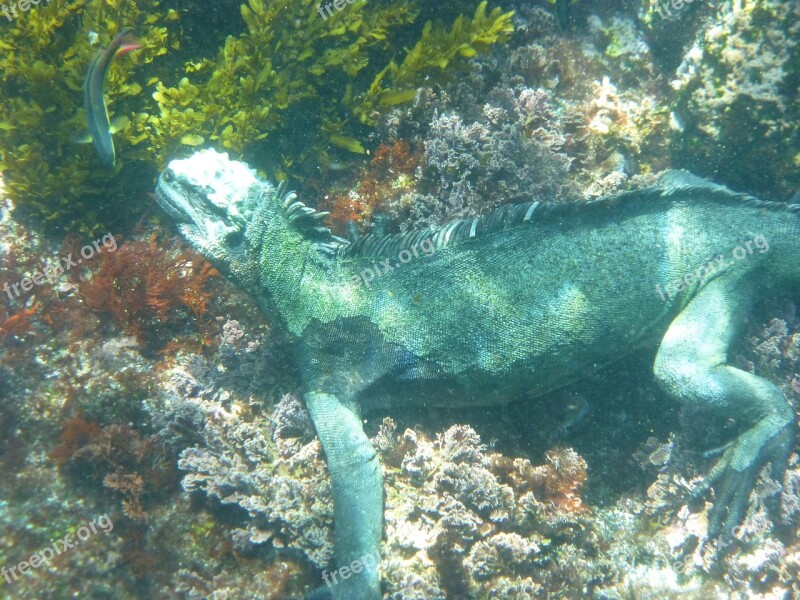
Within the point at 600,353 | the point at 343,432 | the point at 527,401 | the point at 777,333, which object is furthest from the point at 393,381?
the point at 777,333

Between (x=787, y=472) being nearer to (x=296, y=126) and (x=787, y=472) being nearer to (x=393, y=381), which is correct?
(x=393, y=381)

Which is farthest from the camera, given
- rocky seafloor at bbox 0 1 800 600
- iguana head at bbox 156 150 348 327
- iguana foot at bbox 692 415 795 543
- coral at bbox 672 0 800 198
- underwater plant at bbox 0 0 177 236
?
underwater plant at bbox 0 0 177 236

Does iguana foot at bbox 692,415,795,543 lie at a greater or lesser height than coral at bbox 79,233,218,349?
lesser

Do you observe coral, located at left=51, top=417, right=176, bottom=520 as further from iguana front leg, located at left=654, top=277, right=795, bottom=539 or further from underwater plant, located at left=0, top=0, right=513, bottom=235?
iguana front leg, located at left=654, top=277, right=795, bottom=539

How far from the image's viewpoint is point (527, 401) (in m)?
4.23

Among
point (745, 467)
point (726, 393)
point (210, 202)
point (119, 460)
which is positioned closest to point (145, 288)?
point (210, 202)

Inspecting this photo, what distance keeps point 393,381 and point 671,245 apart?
274 centimetres

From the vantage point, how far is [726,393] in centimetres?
365

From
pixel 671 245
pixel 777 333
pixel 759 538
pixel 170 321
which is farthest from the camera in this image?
pixel 170 321

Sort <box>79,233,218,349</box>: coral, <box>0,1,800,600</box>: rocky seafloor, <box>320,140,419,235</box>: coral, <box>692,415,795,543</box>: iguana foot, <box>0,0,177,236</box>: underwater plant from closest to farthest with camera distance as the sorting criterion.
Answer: <box>0,1,800,600</box>: rocky seafloor
<box>692,415,795,543</box>: iguana foot
<box>79,233,218,349</box>: coral
<box>0,0,177,236</box>: underwater plant
<box>320,140,419,235</box>: coral

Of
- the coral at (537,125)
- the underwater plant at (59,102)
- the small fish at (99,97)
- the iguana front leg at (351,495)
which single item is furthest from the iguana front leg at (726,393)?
the underwater plant at (59,102)

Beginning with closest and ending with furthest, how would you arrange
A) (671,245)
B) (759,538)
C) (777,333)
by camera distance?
(759,538), (671,245), (777,333)

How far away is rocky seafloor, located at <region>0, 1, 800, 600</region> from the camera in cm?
350

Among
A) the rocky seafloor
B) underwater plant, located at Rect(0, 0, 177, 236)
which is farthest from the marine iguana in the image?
underwater plant, located at Rect(0, 0, 177, 236)
